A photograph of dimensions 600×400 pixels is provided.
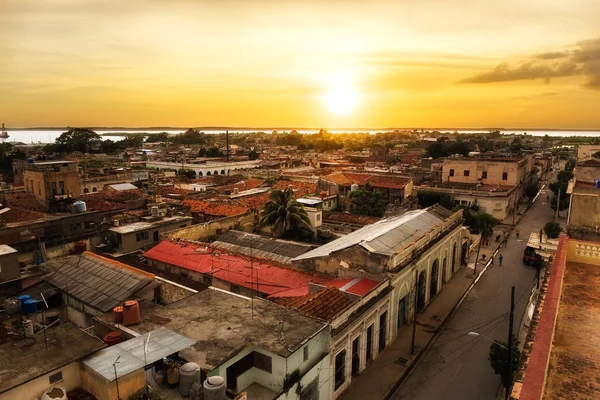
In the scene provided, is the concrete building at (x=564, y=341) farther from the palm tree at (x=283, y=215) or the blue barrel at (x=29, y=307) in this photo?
the palm tree at (x=283, y=215)

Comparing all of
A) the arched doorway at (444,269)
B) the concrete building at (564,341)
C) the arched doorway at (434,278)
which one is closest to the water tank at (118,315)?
the concrete building at (564,341)

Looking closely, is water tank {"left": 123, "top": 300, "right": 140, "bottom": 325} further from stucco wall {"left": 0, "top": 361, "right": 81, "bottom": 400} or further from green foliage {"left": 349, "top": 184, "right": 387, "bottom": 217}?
green foliage {"left": 349, "top": 184, "right": 387, "bottom": 217}

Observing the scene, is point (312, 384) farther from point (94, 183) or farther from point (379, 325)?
point (94, 183)

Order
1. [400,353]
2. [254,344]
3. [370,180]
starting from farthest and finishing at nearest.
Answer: [370,180] < [400,353] < [254,344]

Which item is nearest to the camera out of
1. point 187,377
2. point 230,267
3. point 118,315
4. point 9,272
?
point 187,377

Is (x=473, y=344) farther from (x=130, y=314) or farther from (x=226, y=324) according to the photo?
(x=130, y=314)

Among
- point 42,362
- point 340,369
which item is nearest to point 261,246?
point 340,369

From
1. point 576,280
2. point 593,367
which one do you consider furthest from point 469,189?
point 593,367

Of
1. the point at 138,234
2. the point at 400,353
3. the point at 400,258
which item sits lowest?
the point at 400,353
